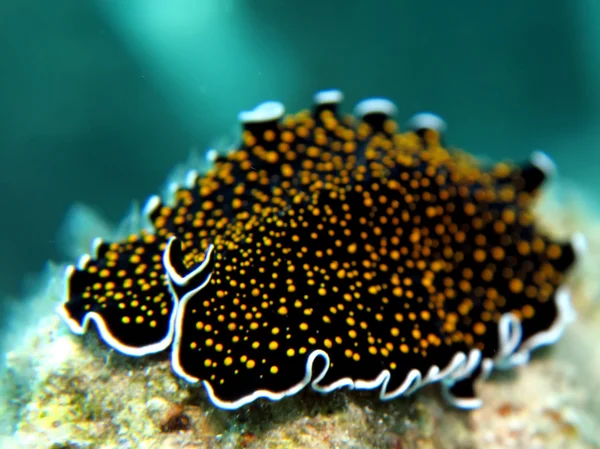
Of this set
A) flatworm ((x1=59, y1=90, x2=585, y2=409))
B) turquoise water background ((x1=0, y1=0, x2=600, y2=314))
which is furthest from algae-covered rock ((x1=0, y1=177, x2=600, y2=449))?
turquoise water background ((x1=0, y1=0, x2=600, y2=314))

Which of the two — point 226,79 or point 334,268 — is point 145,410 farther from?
point 226,79

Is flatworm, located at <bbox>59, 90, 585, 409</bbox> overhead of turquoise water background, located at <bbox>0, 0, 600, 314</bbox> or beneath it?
beneath

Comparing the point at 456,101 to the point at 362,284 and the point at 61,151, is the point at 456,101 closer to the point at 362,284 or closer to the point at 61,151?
the point at 61,151

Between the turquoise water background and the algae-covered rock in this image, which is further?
the turquoise water background

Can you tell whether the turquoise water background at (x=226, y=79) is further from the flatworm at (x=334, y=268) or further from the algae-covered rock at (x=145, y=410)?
the algae-covered rock at (x=145, y=410)

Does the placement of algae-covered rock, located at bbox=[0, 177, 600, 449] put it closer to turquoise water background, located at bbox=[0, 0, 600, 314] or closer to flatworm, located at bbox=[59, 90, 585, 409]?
flatworm, located at bbox=[59, 90, 585, 409]

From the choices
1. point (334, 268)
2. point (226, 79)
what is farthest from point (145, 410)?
point (226, 79)

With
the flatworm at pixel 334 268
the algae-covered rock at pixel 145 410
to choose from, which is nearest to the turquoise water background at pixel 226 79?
the flatworm at pixel 334 268
